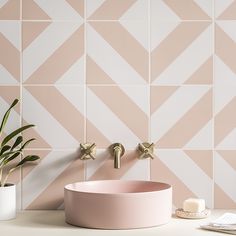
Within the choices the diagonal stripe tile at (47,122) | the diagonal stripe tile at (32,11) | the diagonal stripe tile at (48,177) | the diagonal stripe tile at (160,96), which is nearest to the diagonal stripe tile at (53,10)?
the diagonal stripe tile at (32,11)

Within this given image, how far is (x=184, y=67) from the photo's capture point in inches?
72.5

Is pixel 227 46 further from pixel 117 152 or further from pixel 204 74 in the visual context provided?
pixel 117 152

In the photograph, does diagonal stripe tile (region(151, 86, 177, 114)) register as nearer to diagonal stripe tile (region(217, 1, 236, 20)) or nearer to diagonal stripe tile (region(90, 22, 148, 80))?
diagonal stripe tile (region(90, 22, 148, 80))

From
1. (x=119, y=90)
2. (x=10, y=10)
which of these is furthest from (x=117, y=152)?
(x=10, y=10)

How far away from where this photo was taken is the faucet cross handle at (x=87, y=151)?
70.2 inches

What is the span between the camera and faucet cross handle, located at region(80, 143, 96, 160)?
1782 millimetres

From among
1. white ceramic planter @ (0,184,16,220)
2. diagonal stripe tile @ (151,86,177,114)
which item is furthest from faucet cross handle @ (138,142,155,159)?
white ceramic planter @ (0,184,16,220)

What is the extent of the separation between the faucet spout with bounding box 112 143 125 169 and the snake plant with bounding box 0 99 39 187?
11.2 inches

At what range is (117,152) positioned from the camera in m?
1.75

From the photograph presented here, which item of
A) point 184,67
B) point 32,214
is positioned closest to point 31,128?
point 32,214

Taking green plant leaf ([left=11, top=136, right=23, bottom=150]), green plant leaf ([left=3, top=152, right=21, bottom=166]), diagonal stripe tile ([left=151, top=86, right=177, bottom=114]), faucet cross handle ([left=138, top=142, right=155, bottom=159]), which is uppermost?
diagonal stripe tile ([left=151, top=86, right=177, bottom=114])

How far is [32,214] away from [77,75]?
54cm

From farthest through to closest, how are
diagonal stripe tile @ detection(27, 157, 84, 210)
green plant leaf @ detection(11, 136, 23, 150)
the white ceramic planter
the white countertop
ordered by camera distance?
diagonal stripe tile @ detection(27, 157, 84, 210)
green plant leaf @ detection(11, 136, 23, 150)
the white ceramic planter
the white countertop

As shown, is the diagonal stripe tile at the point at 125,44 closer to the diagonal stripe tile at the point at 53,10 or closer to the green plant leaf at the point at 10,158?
the diagonal stripe tile at the point at 53,10
